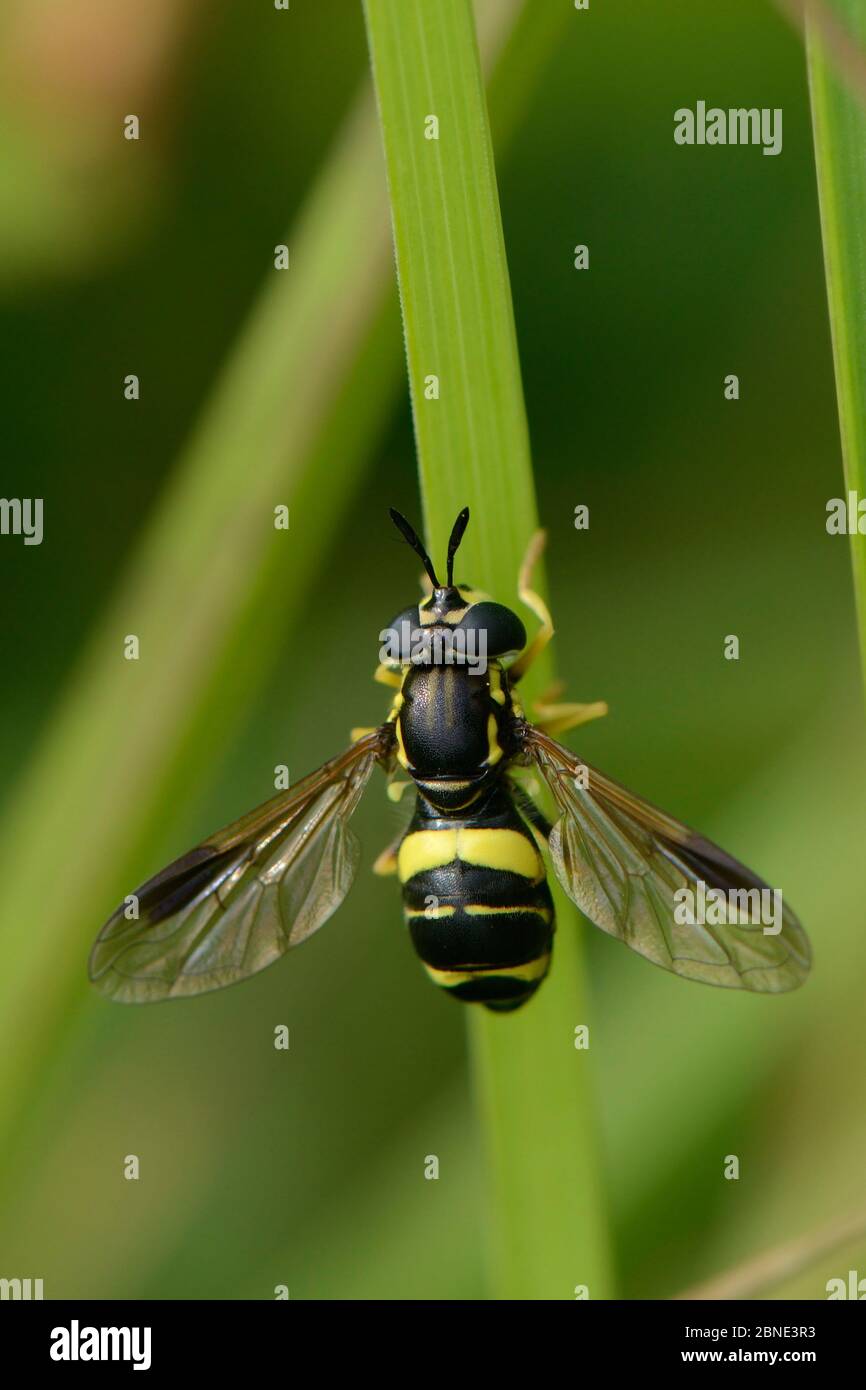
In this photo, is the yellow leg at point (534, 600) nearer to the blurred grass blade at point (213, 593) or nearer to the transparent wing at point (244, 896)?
the transparent wing at point (244, 896)

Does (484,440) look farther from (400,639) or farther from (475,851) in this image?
(475,851)

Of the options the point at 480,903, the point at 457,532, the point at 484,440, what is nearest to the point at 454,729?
the point at 480,903

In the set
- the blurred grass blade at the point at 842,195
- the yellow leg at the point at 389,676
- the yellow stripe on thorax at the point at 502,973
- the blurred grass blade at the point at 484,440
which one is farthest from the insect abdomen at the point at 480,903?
the blurred grass blade at the point at 842,195

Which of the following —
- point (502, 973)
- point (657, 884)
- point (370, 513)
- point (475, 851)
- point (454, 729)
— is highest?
point (370, 513)

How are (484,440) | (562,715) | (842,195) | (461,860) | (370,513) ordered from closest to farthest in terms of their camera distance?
(842,195) → (484,440) → (461,860) → (562,715) → (370,513)

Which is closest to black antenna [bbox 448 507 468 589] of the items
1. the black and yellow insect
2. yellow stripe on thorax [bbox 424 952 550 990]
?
the black and yellow insect

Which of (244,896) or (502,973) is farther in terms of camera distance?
(244,896)
